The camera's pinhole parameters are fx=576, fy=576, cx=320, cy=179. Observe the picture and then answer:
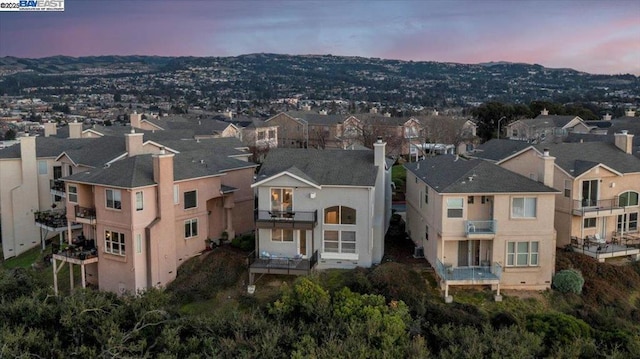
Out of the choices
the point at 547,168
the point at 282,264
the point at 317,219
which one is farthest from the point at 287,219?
the point at 547,168

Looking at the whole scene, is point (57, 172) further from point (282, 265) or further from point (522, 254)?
point (522, 254)

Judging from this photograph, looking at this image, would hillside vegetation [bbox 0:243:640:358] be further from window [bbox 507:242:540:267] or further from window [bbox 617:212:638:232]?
window [bbox 617:212:638:232]

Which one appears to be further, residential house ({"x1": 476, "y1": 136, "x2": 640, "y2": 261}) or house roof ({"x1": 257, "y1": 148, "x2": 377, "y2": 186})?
residential house ({"x1": 476, "y1": 136, "x2": 640, "y2": 261})

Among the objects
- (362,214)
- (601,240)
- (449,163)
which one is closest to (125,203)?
(362,214)

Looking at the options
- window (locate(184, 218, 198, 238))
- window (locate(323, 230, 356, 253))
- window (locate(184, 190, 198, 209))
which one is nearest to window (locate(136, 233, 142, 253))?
window (locate(184, 218, 198, 238))

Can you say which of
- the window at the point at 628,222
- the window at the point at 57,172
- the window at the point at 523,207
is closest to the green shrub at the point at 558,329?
the window at the point at 523,207

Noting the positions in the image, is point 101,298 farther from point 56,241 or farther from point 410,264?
point 56,241
